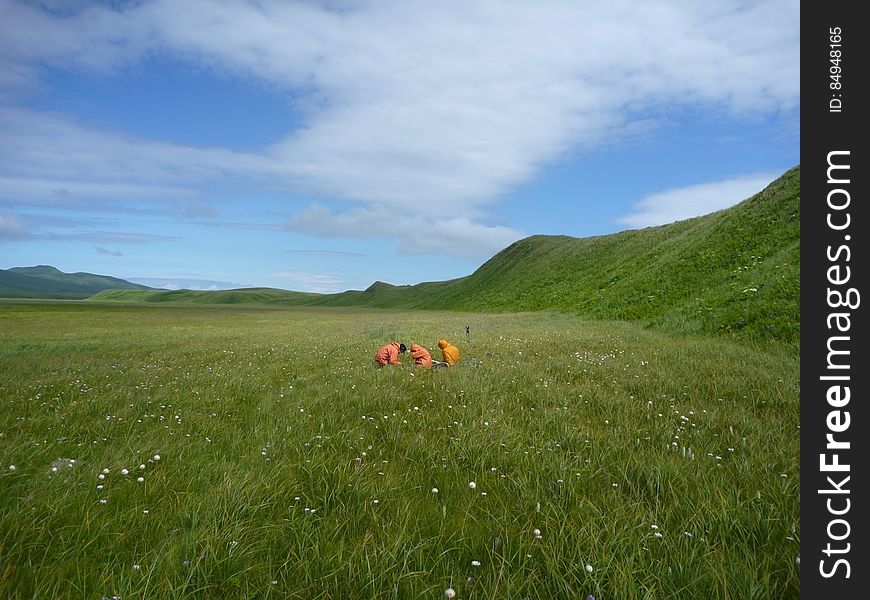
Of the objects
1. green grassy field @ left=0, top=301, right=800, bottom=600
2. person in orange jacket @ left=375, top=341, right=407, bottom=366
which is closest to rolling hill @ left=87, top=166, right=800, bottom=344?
green grassy field @ left=0, top=301, right=800, bottom=600

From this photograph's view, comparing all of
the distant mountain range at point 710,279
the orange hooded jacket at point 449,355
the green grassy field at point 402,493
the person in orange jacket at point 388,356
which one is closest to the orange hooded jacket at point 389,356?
the person in orange jacket at point 388,356

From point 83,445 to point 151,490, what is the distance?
1929 mm

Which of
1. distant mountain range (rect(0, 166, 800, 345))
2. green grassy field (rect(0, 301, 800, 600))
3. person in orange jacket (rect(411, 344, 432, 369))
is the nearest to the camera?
green grassy field (rect(0, 301, 800, 600))

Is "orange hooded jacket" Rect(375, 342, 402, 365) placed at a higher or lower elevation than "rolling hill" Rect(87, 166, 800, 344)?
lower

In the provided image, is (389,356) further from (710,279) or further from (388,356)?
(710,279)

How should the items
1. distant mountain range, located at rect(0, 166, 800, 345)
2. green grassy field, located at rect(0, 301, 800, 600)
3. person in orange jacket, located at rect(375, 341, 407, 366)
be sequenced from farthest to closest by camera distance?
distant mountain range, located at rect(0, 166, 800, 345) < person in orange jacket, located at rect(375, 341, 407, 366) < green grassy field, located at rect(0, 301, 800, 600)

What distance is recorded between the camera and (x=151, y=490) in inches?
144

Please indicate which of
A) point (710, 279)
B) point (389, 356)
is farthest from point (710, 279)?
point (389, 356)

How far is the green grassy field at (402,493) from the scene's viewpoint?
2.59 meters

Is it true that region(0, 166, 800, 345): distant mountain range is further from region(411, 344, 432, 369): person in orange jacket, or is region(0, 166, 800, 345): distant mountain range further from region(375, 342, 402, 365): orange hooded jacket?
region(375, 342, 402, 365): orange hooded jacket

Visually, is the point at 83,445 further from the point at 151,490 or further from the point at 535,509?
the point at 535,509

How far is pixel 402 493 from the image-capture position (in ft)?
12.2

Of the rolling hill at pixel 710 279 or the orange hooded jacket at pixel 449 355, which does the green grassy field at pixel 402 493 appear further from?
the rolling hill at pixel 710 279

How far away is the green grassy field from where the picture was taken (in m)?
2.59
